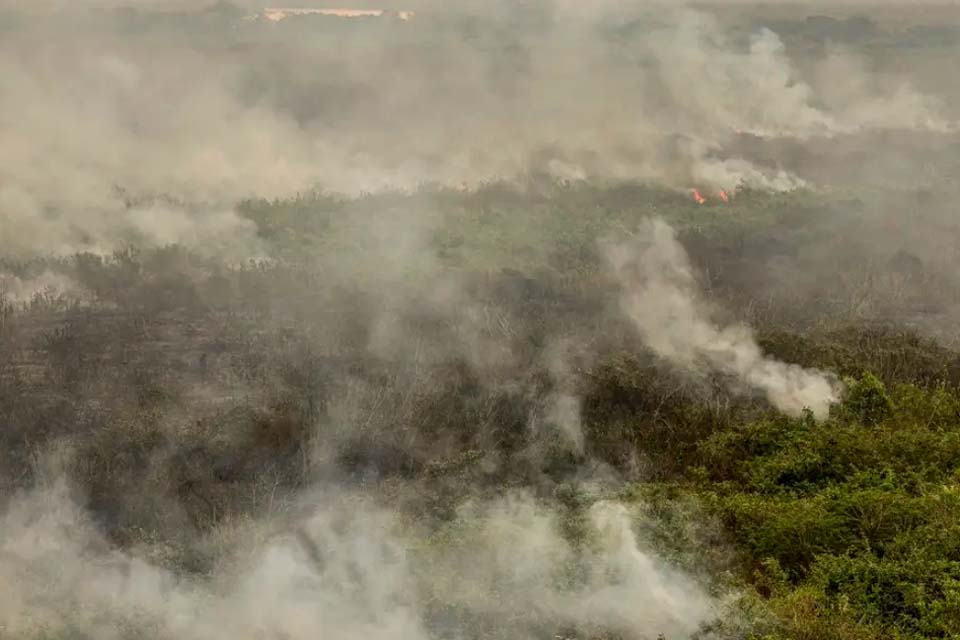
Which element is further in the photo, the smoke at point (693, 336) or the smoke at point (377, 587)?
the smoke at point (693, 336)

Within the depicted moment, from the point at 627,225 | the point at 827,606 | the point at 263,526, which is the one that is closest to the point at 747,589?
the point at 827,606

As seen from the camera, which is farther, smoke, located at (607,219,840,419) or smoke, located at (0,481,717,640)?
smoke, located at (607,219,840,419)

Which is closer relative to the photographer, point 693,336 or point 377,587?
point 377,587

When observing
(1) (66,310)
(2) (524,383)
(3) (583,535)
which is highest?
(3) (583,535)

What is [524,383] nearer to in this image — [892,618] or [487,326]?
[487,326]

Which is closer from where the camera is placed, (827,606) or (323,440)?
(827,606)

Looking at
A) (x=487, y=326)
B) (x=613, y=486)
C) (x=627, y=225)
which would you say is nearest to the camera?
(x=613, y=486)

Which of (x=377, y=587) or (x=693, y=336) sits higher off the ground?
(x=377, y=587)

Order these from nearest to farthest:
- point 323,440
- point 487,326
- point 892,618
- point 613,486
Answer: point 892,618 → point 613,486 → point 323,440 → point 487,326
